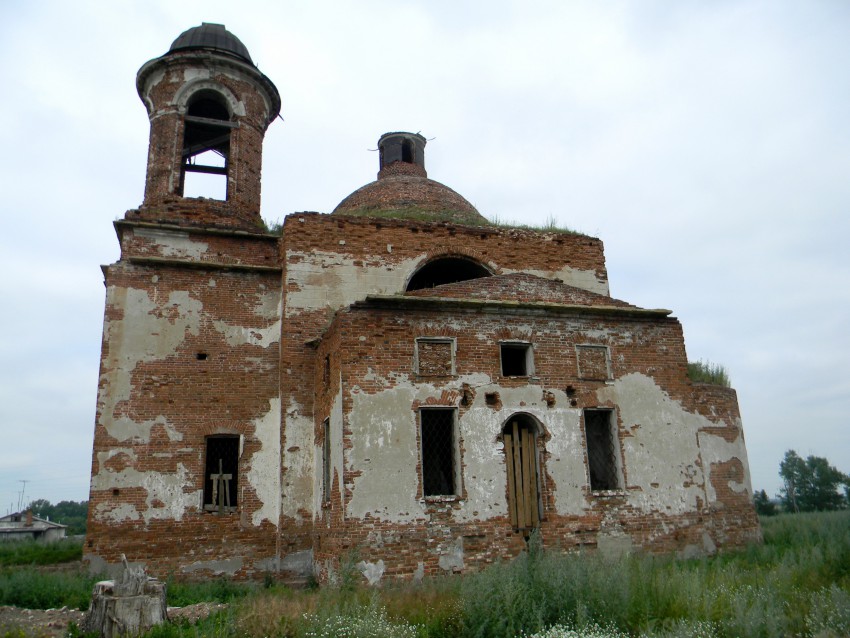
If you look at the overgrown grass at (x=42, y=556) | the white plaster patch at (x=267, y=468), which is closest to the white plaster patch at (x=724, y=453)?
the white plaster patch at (x=267, y=468)

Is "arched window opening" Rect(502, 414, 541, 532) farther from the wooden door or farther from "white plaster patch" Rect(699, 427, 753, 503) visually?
"white plaster patch" Rect(699, 427, 753, 503)

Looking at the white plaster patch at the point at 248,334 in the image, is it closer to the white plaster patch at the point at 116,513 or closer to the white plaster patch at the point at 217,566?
the white plaster patch at the point at 116,513

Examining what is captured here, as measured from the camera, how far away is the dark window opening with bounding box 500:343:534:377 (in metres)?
11.1

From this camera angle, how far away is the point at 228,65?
48.9ft

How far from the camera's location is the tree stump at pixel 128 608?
6943 mm

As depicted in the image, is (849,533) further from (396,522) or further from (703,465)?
(396,522)

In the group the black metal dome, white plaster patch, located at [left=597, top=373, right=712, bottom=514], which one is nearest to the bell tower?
the black metal dome

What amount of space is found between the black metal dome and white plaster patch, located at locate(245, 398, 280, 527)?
834 centimetres

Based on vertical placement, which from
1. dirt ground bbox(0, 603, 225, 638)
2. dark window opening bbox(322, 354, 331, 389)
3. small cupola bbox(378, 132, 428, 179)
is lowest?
dirt ground bbox(0, 603, 225, 638)

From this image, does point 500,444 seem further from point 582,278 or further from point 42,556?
point 42,556

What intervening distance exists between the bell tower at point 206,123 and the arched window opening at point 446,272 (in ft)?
11.9

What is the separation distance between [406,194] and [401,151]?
3.11 meters

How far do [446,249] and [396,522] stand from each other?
6189 mm

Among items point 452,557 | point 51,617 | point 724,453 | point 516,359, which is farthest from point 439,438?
point 724,453
